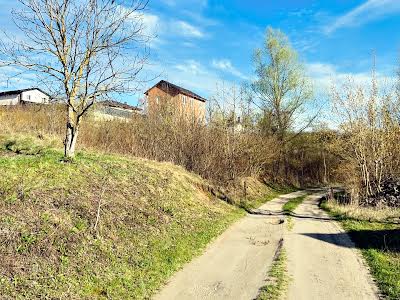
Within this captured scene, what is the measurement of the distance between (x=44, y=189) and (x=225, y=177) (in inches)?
549

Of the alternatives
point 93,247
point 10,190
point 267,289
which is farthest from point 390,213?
point 10,190

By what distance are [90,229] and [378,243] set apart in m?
7.87

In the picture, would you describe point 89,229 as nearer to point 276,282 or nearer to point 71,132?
point 276,282

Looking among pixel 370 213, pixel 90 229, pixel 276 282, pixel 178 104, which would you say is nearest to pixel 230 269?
pixel 276 282

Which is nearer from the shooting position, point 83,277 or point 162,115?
point 83,277

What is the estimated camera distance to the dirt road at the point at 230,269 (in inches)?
259

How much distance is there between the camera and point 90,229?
321 inches

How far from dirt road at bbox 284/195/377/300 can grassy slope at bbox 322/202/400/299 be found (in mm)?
238

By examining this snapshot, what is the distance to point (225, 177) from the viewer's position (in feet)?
71.1

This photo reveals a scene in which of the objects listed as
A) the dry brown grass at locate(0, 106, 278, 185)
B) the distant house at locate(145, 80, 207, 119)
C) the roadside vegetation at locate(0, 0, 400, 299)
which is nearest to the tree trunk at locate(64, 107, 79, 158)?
the roadside vegetation at locate(0, 0, 400, 299)

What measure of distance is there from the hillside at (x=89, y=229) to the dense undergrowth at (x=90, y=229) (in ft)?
0.05

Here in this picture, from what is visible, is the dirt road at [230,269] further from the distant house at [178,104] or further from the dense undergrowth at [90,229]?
the distant house at [178,104]

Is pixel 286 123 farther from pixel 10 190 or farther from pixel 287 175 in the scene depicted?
pixel 10 190

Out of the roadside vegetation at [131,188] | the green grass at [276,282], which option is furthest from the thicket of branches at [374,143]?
the green grass at [276,282]
